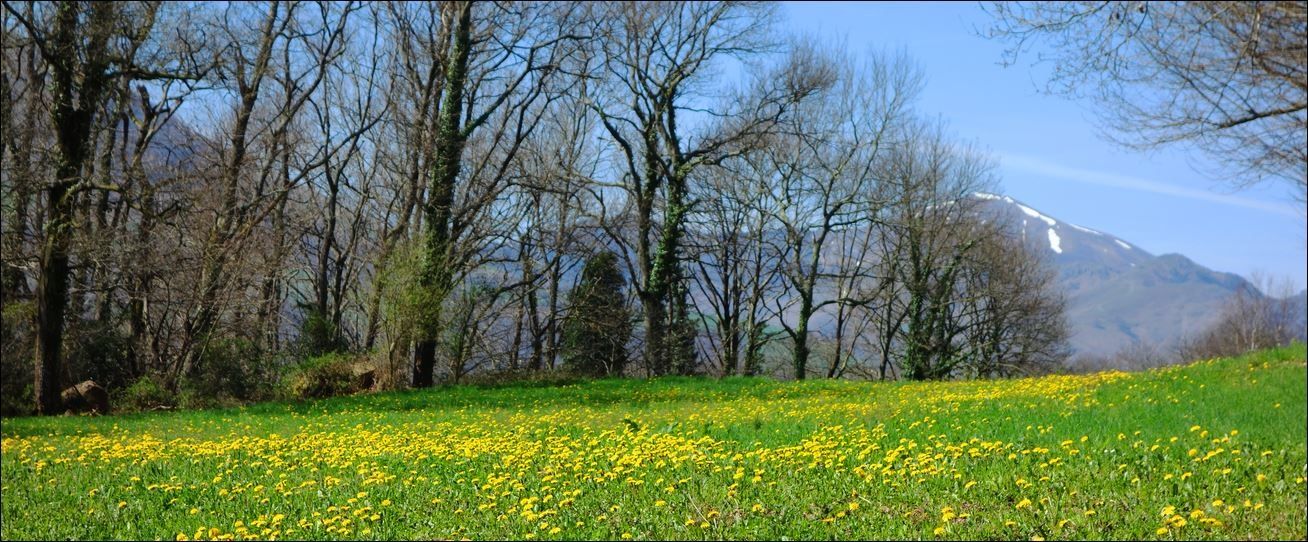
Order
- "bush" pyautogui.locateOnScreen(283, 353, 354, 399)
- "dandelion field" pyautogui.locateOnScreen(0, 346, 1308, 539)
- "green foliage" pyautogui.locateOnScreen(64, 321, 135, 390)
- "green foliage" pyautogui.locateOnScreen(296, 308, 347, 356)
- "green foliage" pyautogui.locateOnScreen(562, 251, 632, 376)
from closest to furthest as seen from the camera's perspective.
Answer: "dandelion field" pyautogui.locateOnScreen(0, 346, 1308, 539)
"green foliage" pyautogui.locateOnScreen(64, 321, 135, 390)
"bush" pyautogui.locateOnScreen(283, 353, 354, 399)
"green foliage" pyautogui.locateOnScreen(296, 308, 347, 356)
"green foliage" pyautogui.locateOnScreen(562, 251, 632, 376)

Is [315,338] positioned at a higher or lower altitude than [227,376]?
higher

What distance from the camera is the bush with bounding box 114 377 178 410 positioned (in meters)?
20.4

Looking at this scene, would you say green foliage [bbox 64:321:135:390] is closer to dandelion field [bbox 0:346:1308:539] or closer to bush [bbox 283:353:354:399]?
bush [bbox 283:353:354:399]

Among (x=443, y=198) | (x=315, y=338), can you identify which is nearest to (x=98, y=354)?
(x=315, y=338)

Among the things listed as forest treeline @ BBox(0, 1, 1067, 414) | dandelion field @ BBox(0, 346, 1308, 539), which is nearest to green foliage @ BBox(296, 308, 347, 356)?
forest treeline @ BBox(0, 1, 1067, 414)

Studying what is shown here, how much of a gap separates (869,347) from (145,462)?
120 feet

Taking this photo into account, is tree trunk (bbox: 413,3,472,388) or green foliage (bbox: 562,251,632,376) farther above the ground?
tree trunk (bbox: 413,3,472,388)

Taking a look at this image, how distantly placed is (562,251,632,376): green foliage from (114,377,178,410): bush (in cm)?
1140

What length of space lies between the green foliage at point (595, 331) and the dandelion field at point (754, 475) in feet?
50.3

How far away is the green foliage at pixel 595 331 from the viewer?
95.3 feet

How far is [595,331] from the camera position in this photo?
29.2 m

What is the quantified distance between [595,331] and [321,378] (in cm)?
891

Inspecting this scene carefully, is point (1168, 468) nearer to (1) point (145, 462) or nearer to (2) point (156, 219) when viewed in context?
(1) point (145, 462)

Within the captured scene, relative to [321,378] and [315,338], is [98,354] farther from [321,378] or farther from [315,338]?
[315,338]
